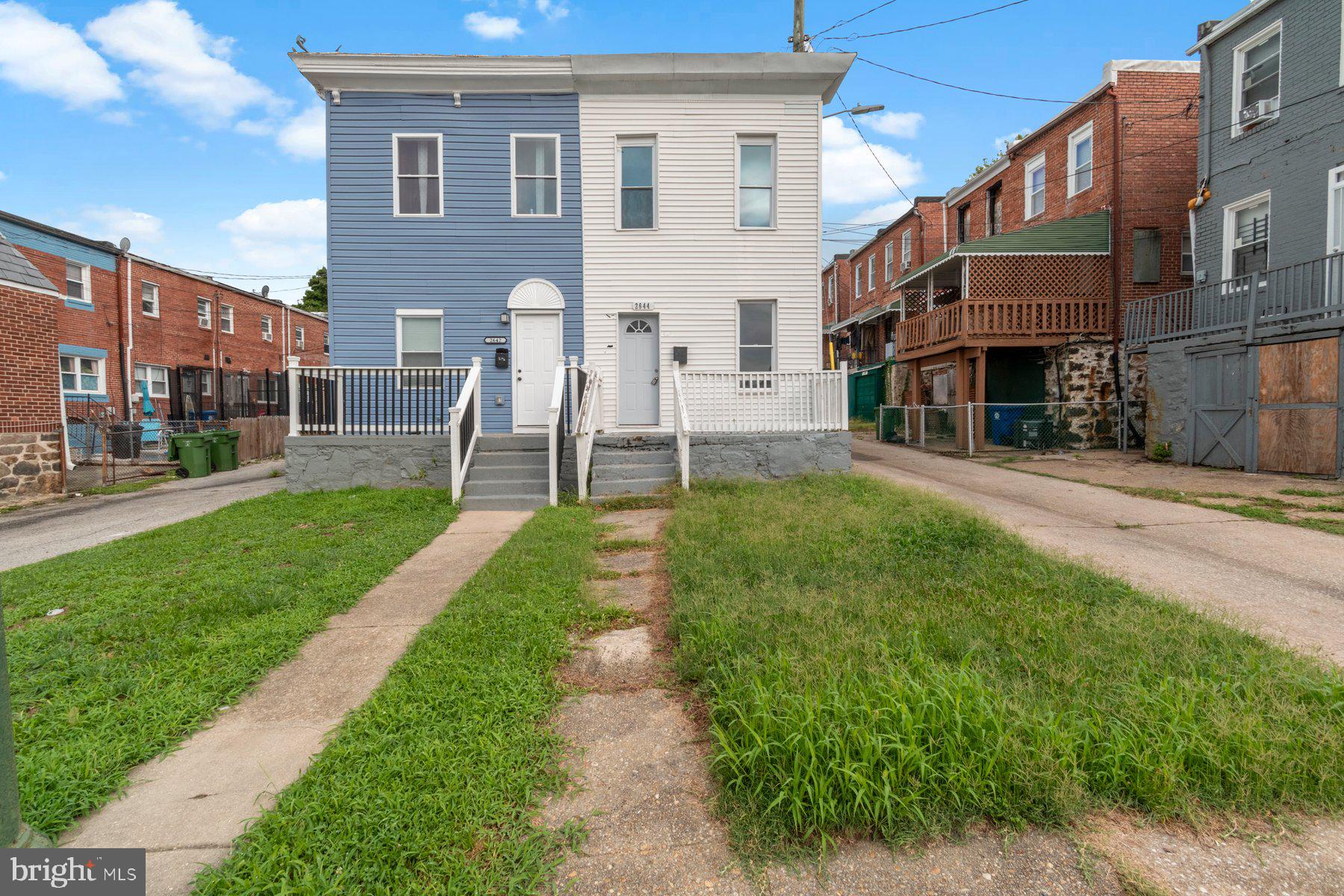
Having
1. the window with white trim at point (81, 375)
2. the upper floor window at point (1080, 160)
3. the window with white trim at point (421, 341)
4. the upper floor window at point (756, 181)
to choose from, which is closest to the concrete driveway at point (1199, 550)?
the upper floor window at point (756, 181)

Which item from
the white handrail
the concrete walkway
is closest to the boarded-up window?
the white handrail

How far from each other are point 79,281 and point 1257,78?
32.2m

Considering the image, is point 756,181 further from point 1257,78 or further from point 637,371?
point 1257,78

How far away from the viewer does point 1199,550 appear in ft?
21.1

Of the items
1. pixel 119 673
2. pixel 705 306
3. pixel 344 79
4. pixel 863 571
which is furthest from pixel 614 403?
pixel 119 673

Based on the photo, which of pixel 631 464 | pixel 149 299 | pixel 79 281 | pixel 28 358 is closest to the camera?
pixel 631 464

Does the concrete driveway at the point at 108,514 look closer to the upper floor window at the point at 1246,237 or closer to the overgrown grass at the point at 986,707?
the overgrown grass at the point at 986,707

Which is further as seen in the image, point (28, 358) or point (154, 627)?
point (28, 358)

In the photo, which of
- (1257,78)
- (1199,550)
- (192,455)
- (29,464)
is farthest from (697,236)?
(1257,78)

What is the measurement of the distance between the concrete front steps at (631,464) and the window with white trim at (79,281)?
2063 centimetres

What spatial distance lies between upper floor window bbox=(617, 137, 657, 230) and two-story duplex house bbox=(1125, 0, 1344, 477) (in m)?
11.2

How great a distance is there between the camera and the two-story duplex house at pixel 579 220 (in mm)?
12828

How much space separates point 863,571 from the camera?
5.08m

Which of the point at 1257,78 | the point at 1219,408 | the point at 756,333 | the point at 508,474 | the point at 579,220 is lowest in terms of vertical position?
the point at 508,474
